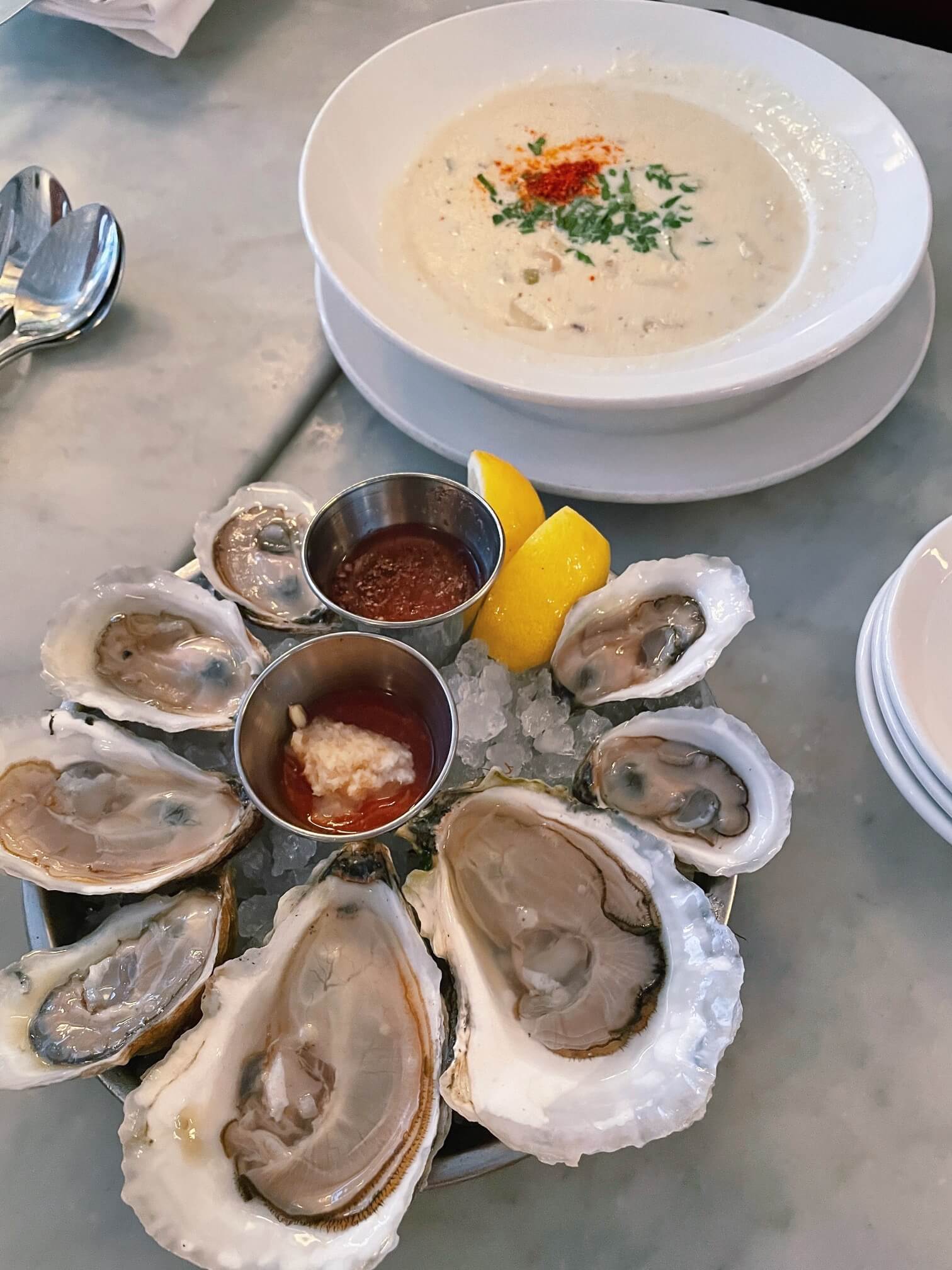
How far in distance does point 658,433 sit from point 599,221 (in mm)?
482

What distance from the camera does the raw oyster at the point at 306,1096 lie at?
0.64 meters

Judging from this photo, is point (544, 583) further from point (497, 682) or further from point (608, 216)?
point (608, 216)

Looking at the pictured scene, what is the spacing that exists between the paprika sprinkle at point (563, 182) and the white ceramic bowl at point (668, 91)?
20cm

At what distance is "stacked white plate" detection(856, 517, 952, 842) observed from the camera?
2.86 ft

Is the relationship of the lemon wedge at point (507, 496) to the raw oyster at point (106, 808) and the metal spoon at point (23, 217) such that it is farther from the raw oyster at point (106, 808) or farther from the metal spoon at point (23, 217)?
the metal spoon at point (23, 217)

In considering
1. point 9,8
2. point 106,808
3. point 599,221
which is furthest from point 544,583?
point 9,8

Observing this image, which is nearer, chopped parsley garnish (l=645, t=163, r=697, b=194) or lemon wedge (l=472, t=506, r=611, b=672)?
lemon wedge (l=472, t=506, r=611, b=672)

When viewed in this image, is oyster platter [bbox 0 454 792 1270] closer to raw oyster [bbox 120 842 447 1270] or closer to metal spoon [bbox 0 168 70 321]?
raw oyster [bbox 120 842 447 1270]

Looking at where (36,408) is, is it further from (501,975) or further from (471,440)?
(501,975)

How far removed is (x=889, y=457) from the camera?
1.26m

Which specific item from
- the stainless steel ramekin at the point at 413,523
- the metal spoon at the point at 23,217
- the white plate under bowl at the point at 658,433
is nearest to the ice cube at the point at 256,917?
the stainless steel ramekin at the point at 413,523

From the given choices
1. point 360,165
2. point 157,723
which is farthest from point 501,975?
point 360,165

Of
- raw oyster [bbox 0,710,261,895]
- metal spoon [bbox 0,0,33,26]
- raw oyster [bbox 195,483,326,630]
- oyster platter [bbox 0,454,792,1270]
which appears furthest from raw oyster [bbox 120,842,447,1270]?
metal spoon [bbox 0,0,33,26]

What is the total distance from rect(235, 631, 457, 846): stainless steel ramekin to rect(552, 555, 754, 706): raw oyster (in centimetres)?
17
